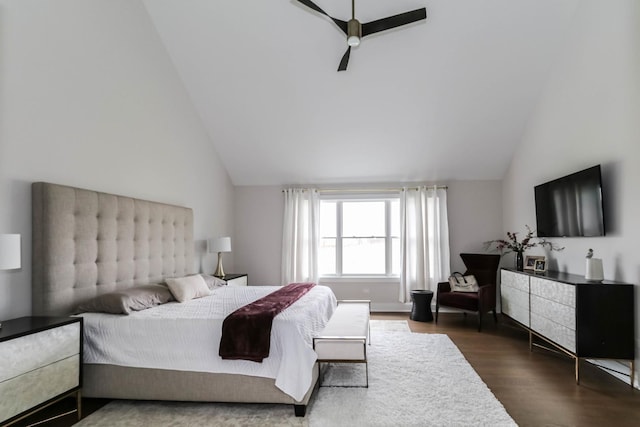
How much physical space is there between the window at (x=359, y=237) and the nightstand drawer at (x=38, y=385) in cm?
453

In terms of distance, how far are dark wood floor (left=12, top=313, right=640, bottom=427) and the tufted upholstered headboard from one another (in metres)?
0.88

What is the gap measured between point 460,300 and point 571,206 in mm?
2035

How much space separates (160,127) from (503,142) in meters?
4.69

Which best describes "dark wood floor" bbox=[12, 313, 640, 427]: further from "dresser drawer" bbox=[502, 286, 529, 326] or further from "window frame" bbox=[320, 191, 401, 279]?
"window frame" bbox=[320, 191, 401, 279]

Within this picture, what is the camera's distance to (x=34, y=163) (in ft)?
10.1

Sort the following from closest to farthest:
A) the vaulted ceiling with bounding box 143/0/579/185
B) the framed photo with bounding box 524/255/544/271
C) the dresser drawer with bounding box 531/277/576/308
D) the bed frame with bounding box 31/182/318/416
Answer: the bed frame with bounding box 31/182/318/416
the dresser drawer with bounding box 531/277/576/308
the vaulted ceiling with bounding box 143/0/579/185
the framed photo with bounding box 524/255/544/271

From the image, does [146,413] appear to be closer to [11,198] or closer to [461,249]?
[11,198]

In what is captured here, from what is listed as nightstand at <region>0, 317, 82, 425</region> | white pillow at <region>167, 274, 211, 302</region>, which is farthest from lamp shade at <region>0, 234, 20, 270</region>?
white pillow at <region>167, 274, 211, 302</region>

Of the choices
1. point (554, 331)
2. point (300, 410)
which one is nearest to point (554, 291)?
point (554, 331)

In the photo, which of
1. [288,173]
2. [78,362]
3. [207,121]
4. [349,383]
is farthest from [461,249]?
[78,362]

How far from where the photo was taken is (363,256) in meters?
7.09

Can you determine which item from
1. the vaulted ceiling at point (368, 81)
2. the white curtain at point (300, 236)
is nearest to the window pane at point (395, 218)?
the vaulted ceiling at point (368, 81)

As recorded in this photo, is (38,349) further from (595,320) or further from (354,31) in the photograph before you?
(595,320)

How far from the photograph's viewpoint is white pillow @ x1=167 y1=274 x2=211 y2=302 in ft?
13.0
